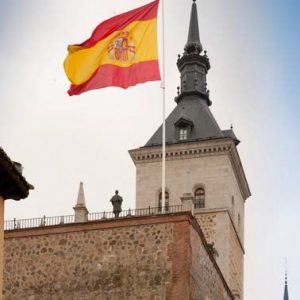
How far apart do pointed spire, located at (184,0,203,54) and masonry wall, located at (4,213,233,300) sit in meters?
33.9

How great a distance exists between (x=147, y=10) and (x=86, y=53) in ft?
9.34

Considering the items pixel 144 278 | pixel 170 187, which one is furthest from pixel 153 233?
pixel 170 187

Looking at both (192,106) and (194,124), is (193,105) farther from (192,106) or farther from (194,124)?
(194,124)

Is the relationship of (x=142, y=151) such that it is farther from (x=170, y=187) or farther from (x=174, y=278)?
(x=174, y=278)

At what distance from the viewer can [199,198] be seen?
64125 millimetres

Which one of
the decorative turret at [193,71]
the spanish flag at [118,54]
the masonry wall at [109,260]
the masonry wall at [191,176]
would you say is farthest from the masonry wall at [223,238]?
the spanish flag at [118,54]

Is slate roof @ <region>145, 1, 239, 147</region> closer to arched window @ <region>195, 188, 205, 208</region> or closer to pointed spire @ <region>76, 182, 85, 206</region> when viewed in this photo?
arched window @ <region>195, 188, 205, 208</region>

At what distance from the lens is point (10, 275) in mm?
38125

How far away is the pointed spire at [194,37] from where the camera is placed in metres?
71.3

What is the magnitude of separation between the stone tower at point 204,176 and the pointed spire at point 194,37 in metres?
4.37

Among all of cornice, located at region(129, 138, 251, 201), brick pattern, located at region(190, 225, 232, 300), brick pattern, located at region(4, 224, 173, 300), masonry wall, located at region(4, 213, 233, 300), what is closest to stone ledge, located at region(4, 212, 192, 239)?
masonry wall, located at region(4, 213, 233, 300)

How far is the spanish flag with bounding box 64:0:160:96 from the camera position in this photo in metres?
38.2

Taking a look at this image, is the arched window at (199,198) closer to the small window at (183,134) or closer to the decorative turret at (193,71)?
the small window at (183,134)

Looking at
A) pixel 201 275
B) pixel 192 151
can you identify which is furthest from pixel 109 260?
pixel 192 151
